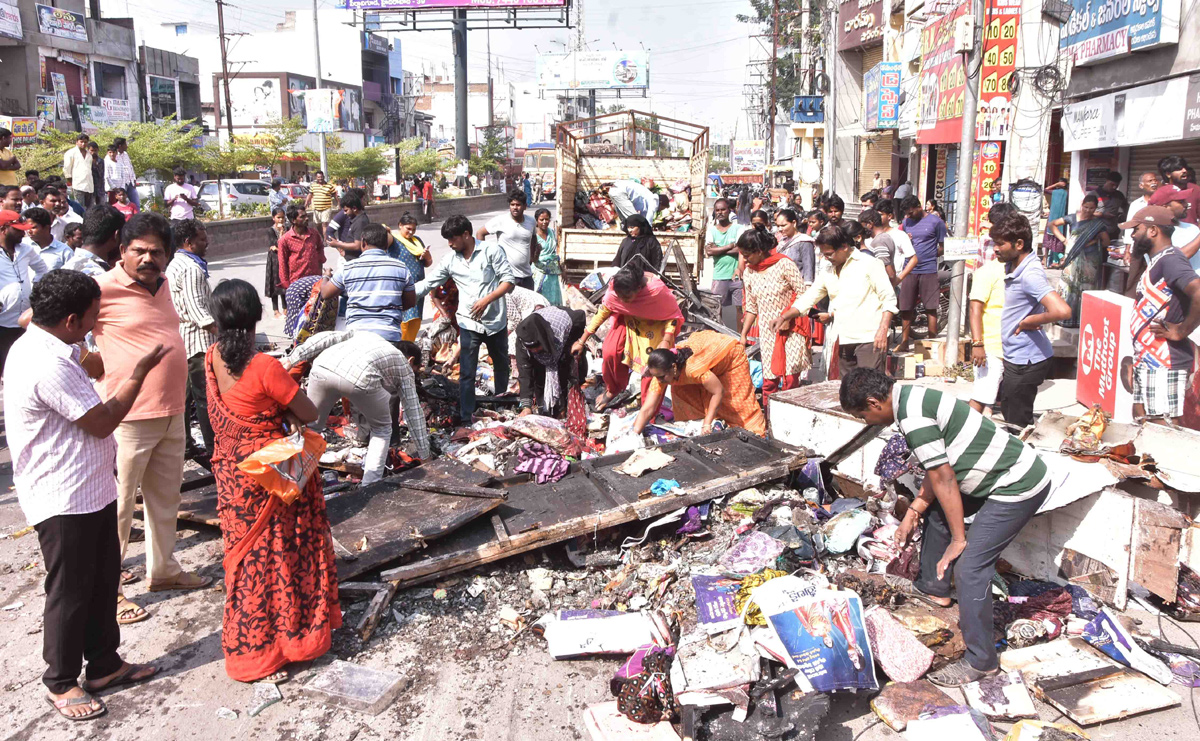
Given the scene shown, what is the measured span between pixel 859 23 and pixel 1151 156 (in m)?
18.8

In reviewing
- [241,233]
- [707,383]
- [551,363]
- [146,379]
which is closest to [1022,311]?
[707,383]

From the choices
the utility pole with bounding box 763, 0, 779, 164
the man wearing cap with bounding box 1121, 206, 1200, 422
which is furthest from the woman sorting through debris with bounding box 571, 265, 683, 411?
the utility pole with bounding box 763, 0, 779, 164

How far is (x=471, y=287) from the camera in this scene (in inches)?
267

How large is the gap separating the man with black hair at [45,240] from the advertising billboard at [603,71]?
59264mm

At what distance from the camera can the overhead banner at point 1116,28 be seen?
10.3 meters

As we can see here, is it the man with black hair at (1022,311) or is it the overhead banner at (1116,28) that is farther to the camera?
the overhead banner at (1116,28)

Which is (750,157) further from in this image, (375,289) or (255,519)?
(255,519)

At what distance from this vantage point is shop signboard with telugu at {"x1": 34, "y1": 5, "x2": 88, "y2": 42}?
3120 centimetres

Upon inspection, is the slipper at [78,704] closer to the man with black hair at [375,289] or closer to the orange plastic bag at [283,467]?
the orange plastic bag at [283,467]

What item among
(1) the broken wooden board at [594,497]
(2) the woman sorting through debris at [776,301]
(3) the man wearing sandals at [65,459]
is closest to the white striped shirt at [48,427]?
(3) the man wearing sandals at [65,459]

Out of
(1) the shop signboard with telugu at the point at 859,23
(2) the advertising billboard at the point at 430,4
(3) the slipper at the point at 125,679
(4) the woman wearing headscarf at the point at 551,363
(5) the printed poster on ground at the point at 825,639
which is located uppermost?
(2) the advertising billboard at the point at 430,4

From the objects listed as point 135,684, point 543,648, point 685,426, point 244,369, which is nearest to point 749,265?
point 685,426

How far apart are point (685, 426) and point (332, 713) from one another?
138 inches

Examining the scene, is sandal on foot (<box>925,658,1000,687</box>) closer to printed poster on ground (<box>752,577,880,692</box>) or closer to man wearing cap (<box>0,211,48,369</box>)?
printed poster on ground (<box>752,577,880,692</box>)
